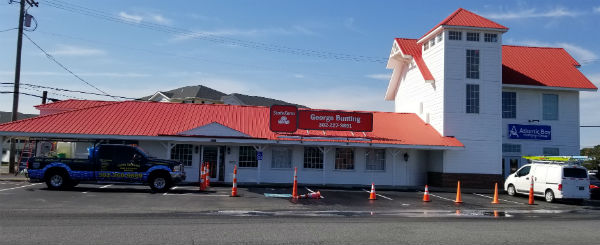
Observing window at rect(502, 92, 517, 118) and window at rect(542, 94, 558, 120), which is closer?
window at rect(502, 92, 517, 118)

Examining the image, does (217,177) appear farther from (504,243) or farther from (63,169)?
(504,243)

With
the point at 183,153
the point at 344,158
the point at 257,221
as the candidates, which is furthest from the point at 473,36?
the point at 257,221

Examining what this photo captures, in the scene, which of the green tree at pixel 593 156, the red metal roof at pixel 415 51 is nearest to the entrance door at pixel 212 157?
the red metal roof at pixel 415 51

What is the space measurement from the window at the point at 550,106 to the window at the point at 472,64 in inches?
226

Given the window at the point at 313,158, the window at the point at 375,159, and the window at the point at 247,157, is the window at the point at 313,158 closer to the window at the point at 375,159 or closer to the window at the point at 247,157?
the window at the point at 375,159

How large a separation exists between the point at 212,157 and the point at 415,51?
49.9 ft

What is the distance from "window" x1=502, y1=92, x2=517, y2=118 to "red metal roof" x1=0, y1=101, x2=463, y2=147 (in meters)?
4.95

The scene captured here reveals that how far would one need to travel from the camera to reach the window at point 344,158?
27641 millimetres

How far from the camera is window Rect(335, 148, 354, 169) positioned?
2764 centimetres

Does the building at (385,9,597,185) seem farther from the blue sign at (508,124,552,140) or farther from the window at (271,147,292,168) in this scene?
the window at (271,147,292,168)

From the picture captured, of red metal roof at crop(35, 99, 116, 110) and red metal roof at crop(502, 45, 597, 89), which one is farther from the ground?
red metal roof at crop(502, 45, 597, 89)

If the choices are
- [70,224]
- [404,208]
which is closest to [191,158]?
[404,208]

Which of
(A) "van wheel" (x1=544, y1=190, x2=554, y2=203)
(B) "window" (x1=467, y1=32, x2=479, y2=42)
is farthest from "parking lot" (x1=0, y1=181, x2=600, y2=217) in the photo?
(B) "window" (x1=467, y1=32, x2=479, y2=42)

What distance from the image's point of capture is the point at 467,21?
28703 mm
